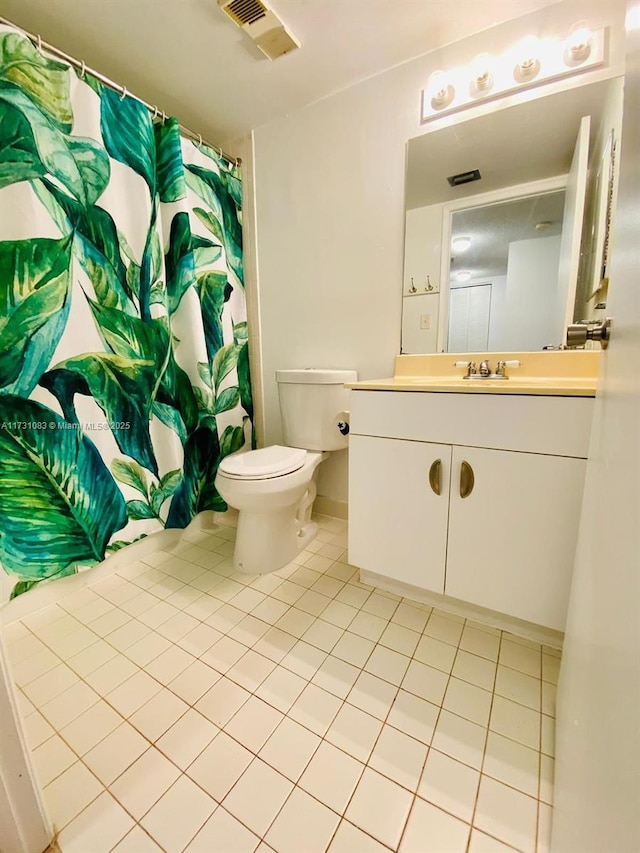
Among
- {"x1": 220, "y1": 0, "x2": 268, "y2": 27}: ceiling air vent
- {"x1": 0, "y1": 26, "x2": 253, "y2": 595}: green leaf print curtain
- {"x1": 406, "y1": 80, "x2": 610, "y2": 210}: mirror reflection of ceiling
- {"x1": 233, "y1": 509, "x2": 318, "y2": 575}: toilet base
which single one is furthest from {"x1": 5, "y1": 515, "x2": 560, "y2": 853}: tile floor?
{"x1": 220, "y1": 0, "x2": 268, "y2": 27}: ceiling air vent

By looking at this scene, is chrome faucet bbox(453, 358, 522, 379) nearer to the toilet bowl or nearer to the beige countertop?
the beige countertop

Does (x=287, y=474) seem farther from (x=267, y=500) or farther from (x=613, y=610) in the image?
(x=613, y=610)

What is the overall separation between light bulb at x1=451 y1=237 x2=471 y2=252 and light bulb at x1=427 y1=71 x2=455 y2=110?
1.55 ft

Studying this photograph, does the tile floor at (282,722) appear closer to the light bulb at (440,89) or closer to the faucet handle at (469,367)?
the faucet handle at (469,367)

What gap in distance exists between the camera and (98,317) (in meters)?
1.25

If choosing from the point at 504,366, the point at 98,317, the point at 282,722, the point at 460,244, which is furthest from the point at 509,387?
the point at 98,317

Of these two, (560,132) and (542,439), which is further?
(560,132)

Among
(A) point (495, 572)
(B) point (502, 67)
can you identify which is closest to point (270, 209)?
(B) point (502, 67)

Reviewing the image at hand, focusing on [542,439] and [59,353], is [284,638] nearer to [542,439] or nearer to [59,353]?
[542,439]

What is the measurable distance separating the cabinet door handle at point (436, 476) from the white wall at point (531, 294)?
0.58m

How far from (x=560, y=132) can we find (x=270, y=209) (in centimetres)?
121

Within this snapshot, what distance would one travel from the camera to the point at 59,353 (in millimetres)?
1163

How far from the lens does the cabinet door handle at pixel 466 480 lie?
3.36 ft

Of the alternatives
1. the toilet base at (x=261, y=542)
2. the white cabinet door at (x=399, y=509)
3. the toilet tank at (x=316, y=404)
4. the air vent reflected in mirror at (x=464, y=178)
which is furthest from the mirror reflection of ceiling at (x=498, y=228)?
the toilet base at (x=261, y=542)
